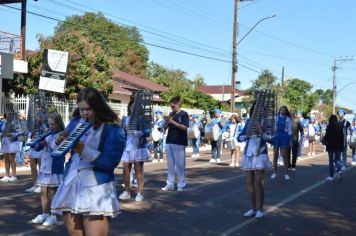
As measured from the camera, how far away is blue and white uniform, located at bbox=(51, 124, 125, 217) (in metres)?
4.34

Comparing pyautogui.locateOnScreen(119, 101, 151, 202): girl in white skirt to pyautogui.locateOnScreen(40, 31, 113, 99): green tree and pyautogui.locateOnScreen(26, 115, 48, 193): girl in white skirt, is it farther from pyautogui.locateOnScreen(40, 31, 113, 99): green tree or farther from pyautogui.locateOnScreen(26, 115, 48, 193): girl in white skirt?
pyautogui.locateOnScreen(40, 31, 113, 99): green tree

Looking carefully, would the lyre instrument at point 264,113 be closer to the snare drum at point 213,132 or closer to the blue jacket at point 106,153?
the blue jacket at point 106,153

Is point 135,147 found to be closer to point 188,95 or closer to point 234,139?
point 234,139

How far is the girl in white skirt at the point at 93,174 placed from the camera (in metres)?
4.34

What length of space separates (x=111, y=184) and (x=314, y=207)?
6.16m

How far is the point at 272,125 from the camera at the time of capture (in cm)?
897

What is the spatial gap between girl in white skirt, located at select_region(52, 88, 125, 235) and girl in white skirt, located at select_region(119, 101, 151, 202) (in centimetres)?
558

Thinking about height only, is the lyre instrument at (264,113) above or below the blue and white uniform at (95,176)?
above

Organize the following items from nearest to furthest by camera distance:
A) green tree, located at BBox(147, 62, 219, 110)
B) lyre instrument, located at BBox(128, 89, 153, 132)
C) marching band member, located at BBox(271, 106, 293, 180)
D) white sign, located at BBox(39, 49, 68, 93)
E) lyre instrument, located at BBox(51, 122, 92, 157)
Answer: lyre instrument, located at BBox(51, 122, 92, 157) → lyre instrument, located at BBox(128, 89, 153, 132) → marching band member, located at BBox(271, 106, 293, 180) → white sign, located at BBox(39, 49, 68, 93) → green tree, located at BBox(147, 62, 219, 110)

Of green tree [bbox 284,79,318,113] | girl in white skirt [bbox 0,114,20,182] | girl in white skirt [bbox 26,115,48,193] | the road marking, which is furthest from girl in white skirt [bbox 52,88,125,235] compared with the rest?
green tree [bbox 284,79,318,113]

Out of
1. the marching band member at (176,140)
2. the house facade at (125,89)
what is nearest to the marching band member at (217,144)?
the marching band member at (176,140)

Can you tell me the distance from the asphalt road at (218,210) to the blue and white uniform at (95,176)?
2.98 metres

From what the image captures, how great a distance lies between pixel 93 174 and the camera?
4402 mm

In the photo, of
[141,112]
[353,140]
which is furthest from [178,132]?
[353,140]
